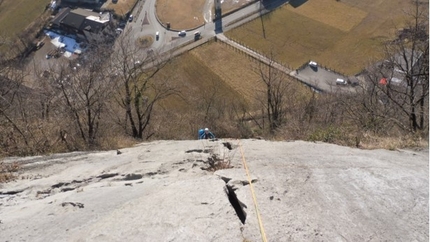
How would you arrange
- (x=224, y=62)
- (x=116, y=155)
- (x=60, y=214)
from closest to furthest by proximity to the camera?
(x=60, y=214), (x=116, y=155), (x=224, y=62)

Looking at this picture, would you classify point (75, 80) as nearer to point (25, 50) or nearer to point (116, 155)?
point (116, 155)

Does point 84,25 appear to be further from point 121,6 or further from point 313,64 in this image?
point 313,64

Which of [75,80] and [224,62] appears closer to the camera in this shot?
[75,80]

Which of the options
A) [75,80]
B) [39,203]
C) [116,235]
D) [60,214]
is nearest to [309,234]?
[116,235]

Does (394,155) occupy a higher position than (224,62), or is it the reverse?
(394,155)

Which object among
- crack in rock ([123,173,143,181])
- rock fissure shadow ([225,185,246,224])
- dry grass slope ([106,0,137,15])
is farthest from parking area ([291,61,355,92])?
rock fissure shadow ([225,185,246,224])

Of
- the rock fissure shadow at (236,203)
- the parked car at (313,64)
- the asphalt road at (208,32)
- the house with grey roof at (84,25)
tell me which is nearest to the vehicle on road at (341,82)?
the asphalt road at (208,32)

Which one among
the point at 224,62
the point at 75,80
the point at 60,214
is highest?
the point at 60,214
